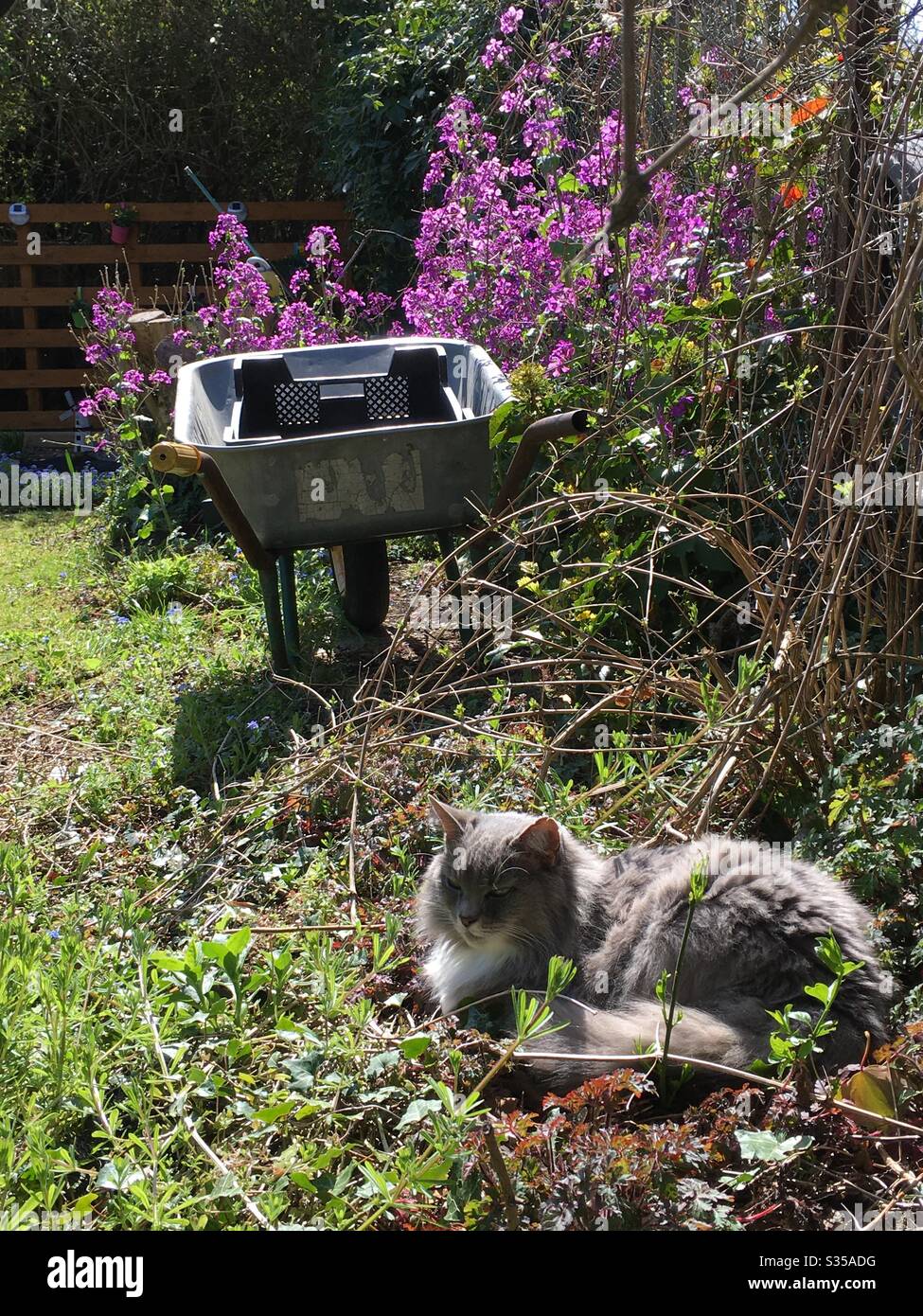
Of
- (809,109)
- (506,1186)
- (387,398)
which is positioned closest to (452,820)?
(506,1186)

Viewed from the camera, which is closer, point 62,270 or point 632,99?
point 632,99

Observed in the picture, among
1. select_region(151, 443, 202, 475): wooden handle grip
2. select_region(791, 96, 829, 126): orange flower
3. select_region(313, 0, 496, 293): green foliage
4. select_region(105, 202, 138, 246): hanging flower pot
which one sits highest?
select_region(313, 0, 496, 293): green foliage

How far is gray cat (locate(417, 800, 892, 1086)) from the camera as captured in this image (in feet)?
6.59

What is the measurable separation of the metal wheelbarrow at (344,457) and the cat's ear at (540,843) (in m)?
1.55

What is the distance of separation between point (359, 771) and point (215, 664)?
4.69 feet

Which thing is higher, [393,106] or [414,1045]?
[393,106]

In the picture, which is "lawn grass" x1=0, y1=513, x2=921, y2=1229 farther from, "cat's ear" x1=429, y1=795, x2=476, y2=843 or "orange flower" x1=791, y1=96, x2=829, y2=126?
"orange flower" x1=791, y1=96, x2=829, y2=126

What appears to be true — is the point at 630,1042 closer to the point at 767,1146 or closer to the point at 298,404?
the point at 767,1146

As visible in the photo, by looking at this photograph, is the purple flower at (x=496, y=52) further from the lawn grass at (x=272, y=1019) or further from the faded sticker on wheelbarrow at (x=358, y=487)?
the lawn grass at (x=272, y=1019)

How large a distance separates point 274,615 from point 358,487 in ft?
1.84

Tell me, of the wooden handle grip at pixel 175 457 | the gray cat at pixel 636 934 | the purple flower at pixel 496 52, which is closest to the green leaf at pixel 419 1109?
the gray cat at pixel 636 934

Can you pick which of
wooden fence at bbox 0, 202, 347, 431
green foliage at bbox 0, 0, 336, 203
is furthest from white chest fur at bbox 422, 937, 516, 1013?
green foliage at bbox 0, 0, 336, 203

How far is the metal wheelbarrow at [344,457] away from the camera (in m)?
3.87

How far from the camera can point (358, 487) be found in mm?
3996
